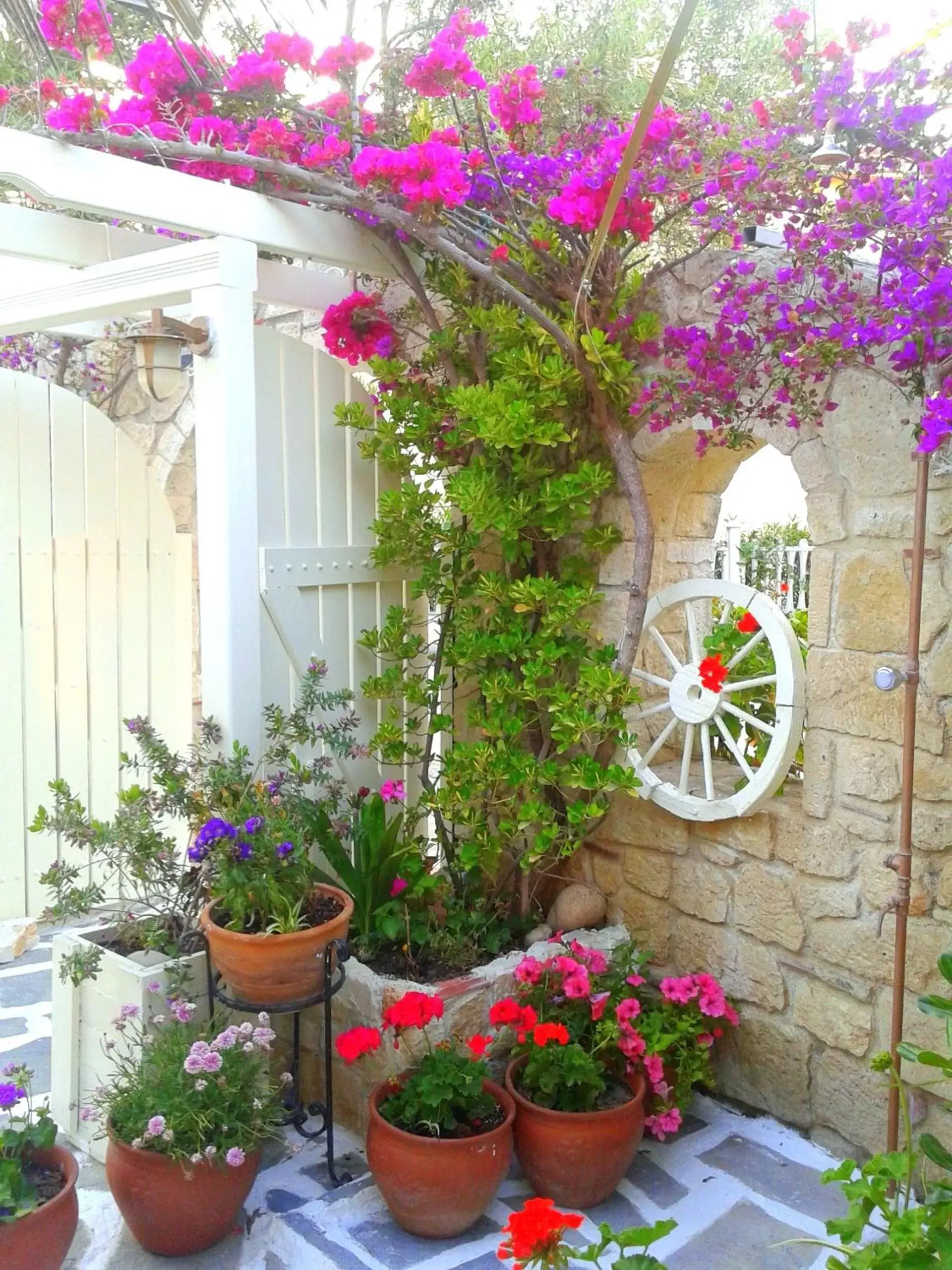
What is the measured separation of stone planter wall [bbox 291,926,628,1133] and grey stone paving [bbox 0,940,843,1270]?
0.15 metres

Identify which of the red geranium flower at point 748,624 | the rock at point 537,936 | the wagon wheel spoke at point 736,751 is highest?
the red geranium flower at point 748,624

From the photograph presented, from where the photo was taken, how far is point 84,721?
185 inches

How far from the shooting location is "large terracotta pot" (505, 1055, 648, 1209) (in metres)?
2.63

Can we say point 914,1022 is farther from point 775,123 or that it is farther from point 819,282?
point 775,123

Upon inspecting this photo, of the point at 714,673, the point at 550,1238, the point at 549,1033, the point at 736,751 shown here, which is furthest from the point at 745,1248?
the point at 714,673

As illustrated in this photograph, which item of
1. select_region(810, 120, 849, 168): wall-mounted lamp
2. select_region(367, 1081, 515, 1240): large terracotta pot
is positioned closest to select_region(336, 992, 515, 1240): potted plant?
select_region(367, 1081, 515, 1240): large terracotta pot

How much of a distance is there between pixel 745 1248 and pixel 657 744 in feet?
4.20

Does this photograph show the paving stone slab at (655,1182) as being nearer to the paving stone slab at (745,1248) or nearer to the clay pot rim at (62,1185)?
the paving stone slab at (745,1248)

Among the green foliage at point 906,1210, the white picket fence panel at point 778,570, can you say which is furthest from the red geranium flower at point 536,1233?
the white picket fence panel at point 778,570

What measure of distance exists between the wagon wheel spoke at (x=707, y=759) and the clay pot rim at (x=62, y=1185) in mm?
1820

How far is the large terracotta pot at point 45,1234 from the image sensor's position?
87.4 inches

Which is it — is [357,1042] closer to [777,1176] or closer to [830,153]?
[777,1176]

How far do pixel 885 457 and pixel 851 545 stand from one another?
235 mm

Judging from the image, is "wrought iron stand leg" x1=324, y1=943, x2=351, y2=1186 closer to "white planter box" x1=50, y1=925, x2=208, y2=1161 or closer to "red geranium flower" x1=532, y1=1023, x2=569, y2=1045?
"white planter box" x1=50, y1=925, x2=208, y2=1161
